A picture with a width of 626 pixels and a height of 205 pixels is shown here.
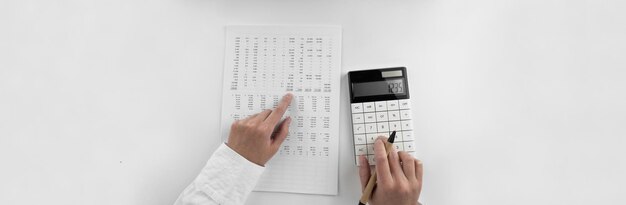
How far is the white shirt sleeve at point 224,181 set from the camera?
59cm

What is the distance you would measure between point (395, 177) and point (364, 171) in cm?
7

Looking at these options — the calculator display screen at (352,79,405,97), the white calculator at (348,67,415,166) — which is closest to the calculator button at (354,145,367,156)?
the white calculator at (348,67,415,166)

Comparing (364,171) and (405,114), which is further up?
(405,114)

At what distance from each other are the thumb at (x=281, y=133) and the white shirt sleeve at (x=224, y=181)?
0.18ft

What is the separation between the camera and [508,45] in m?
0.65

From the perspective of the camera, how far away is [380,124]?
0.64 meters

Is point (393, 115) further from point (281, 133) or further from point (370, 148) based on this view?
point (281, 133)

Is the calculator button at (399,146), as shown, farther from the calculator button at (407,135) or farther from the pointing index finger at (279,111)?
the pointing index finger at (279,111)

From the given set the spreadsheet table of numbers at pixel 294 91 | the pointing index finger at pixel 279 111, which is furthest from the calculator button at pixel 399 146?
the pointing index finger at pixel 279 111

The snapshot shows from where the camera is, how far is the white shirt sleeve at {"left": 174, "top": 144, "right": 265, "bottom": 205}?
1.94ft

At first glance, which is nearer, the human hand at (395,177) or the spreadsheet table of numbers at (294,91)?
the human hand at (395,177)

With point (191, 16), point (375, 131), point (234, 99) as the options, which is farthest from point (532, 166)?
point (191, 16)

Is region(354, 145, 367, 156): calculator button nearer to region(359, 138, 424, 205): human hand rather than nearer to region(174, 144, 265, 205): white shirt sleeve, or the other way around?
region(359, 138, 424, 205): human hand

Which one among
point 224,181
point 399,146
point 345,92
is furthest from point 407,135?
point 224,181
